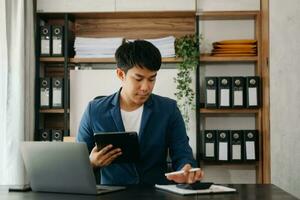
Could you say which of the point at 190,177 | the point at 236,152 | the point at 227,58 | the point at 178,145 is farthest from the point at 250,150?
the point at 190,177

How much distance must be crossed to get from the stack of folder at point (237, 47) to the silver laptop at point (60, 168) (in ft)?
7.72

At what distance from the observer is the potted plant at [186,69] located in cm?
433

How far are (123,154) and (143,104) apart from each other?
0.38 meters

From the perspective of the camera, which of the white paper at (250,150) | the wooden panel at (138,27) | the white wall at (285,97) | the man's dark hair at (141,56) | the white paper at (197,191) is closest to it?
the white paper at (197,191)

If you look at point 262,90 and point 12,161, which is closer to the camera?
point 12,161

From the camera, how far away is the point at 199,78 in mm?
4520

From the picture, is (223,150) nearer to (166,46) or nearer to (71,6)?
(166,46)

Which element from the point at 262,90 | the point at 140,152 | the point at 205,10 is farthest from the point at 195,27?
the point at 140,152

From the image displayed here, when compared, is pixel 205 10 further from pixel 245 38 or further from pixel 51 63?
pixel 51 63

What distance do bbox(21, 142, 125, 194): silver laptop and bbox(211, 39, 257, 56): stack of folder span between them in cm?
235

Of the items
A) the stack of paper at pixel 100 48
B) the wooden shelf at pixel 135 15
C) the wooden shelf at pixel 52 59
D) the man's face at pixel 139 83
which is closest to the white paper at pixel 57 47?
the wooden shelf at pixel 52 59

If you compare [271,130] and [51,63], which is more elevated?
[51,63]

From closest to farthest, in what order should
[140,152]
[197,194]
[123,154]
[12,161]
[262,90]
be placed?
[197,194], [123,154], [140,152], [12,161], [262,90]

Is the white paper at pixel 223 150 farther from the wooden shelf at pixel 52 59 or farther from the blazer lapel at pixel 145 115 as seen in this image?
the blazer lapel at pixel 145 115
